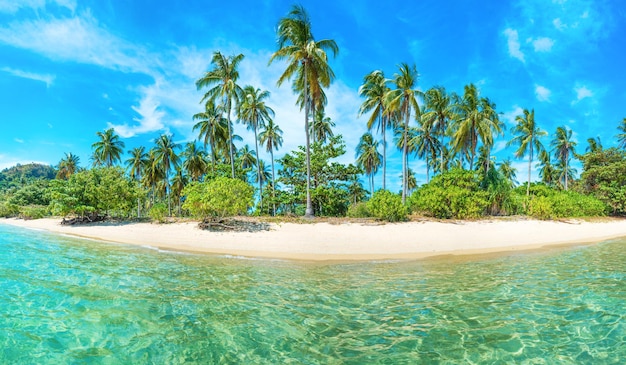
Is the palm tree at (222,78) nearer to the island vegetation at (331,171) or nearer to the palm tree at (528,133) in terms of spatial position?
the island vegetation at (331,171)

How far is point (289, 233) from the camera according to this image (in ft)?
62.4

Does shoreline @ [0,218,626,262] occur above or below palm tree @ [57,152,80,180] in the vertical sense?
below

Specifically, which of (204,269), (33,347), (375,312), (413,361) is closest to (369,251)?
(204,269)

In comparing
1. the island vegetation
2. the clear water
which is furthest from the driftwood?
the clear water

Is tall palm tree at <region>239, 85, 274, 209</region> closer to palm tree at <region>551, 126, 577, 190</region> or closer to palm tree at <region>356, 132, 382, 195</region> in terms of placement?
palm tree at <region>356, 132, 382, 195</region>

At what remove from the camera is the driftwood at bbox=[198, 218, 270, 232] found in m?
20.4

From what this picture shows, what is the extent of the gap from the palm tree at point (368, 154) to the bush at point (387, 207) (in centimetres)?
2195

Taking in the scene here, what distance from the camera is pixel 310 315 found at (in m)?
6.06

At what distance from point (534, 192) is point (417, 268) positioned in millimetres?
27828

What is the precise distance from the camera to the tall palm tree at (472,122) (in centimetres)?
2900

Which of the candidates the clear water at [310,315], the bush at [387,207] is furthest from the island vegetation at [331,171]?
the clear water at [310,315]

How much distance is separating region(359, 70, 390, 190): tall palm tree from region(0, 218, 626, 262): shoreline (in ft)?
37.2

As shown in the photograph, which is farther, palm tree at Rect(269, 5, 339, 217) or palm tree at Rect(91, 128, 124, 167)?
palm tree at Rect(91, 128, 124, 167)

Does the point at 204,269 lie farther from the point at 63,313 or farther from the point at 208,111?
the point at 208,111
